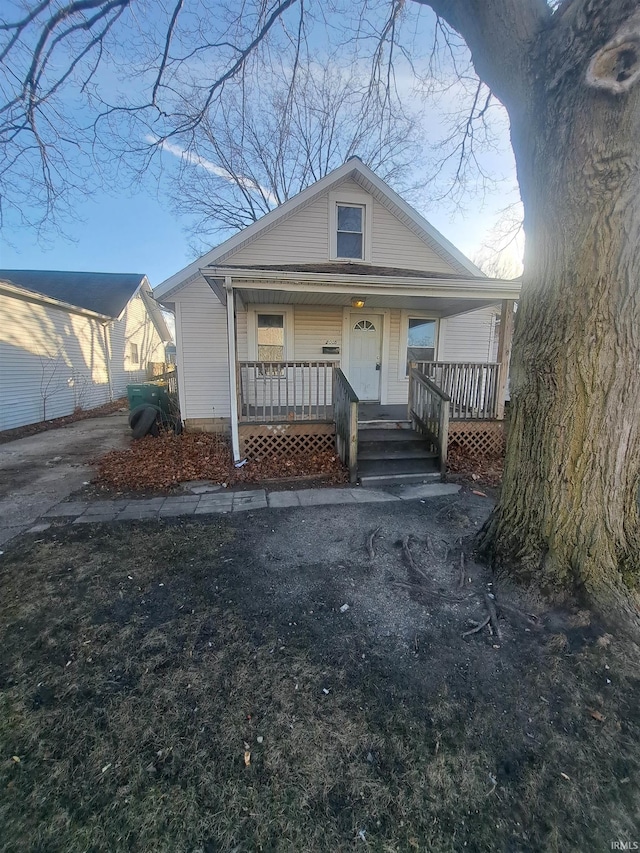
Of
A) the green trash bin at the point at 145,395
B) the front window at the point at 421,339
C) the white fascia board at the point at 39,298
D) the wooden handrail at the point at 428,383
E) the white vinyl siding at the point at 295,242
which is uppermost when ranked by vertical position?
the white vinyl siding at the point at 295,242

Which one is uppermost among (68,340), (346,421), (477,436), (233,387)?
(68,340)

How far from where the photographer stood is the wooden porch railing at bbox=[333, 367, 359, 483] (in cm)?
527

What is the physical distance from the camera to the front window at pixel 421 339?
Answer: 8.85 m

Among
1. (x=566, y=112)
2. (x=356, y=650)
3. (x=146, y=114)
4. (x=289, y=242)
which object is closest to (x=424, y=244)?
(x=289, y=242)

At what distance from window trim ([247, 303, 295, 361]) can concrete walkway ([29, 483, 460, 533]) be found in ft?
13.3

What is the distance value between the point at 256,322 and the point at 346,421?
3887mm

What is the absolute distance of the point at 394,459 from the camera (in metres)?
5.76

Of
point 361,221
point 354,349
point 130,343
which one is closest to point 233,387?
point 354,349

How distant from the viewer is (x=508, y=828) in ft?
4.47

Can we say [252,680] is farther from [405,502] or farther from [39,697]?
[405,502]

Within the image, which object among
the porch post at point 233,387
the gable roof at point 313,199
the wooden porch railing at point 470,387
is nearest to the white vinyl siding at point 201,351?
the gable roof at point 313,199

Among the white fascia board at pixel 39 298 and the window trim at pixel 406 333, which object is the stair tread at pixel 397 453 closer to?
the window trim at pixel 406 333

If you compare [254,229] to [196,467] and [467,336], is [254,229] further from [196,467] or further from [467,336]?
[467,336]

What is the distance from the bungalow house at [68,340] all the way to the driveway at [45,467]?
5.62ft
